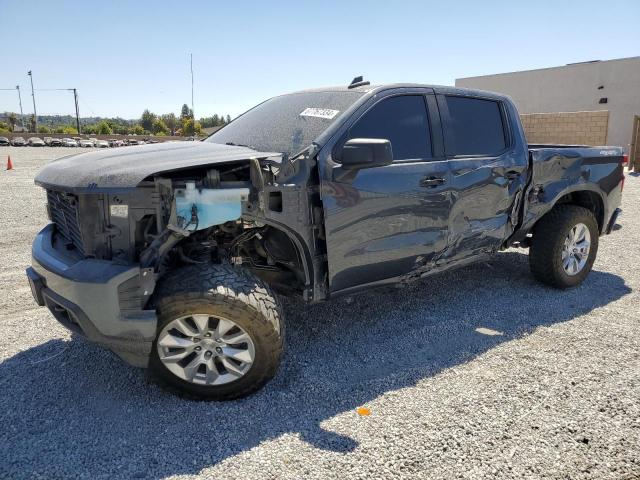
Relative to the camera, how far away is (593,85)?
31328mm

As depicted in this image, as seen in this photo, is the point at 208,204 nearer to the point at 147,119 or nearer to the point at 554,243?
the point at 554,243

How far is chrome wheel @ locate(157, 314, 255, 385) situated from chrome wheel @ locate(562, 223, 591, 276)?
357cm

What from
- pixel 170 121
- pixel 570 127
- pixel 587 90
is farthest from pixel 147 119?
pixel 570 127

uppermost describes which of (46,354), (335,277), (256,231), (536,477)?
(256,231)

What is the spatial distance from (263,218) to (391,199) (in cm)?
97

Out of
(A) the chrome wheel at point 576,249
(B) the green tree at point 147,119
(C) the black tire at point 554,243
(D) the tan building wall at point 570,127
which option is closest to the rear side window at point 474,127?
(C) the black tire at point 554,243

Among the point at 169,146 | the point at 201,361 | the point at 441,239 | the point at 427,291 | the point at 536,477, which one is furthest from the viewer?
the point at 427,291

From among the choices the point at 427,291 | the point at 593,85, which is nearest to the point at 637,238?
the point at 427,291

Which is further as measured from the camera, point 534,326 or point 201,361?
point 534,326

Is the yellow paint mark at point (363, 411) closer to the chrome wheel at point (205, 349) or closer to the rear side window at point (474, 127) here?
the chrome wheel at point (205, 349)

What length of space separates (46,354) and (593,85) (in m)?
35.1

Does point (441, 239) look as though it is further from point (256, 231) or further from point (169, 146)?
point (169, 146)

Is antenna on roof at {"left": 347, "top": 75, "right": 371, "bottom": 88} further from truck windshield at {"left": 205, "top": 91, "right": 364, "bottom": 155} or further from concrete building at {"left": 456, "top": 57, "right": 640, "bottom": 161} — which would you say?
concrete building at {"left": 456, "top": 57, "right": 640, "bottom": 161}

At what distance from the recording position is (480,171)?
4.11 meters
